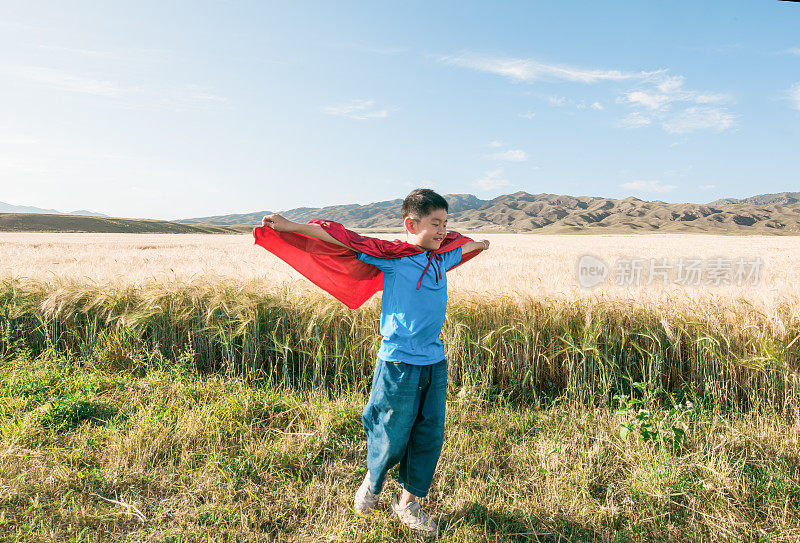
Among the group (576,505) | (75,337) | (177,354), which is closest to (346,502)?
(576,505)

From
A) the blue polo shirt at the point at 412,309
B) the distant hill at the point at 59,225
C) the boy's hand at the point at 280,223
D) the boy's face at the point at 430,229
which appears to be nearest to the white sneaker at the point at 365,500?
the blue polo shirt at the point at 412,309

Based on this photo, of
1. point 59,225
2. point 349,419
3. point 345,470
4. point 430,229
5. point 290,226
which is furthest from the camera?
point 59,225

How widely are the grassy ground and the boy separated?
29 cm

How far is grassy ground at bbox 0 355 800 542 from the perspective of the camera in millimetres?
2371

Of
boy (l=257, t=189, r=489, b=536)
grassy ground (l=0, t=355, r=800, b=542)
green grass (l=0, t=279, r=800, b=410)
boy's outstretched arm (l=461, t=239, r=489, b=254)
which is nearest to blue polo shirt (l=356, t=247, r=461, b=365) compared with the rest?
boy (l=257, t=189, r=489, b=536)

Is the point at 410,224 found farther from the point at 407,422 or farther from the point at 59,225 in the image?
the point at 59,225

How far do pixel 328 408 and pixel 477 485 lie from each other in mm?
1345

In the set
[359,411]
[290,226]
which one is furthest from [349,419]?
[290,226]

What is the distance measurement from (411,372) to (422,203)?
97 cm

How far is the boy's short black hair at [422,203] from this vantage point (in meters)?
2.37

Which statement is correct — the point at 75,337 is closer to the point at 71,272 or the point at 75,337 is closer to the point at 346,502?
the point at 71,272

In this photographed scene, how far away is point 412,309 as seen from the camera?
7.86 feet

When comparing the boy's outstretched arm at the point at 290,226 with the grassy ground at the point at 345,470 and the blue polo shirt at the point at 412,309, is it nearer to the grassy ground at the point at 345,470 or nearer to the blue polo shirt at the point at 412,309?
the blue polo shirt at the point at 412,309

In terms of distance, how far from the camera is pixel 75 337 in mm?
4770
